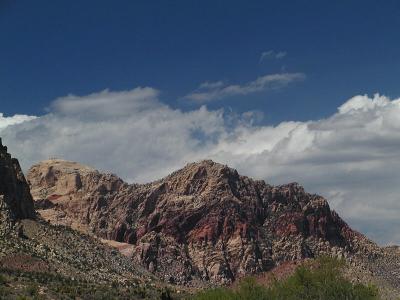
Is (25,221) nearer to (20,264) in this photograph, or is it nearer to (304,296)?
(20,264)

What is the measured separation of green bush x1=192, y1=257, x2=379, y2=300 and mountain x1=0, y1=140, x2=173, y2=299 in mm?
28455

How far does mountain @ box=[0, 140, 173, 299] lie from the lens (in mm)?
138250

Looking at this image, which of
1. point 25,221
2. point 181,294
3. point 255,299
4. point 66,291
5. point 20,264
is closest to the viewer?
point 255,299

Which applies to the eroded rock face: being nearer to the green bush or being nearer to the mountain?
the mountain

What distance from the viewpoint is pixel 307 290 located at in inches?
5069

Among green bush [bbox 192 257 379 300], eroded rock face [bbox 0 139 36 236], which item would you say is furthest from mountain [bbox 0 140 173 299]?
green bush [bbox 192 257 379 300]

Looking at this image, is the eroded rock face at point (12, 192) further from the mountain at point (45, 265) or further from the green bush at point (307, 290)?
the green bush at point (307, 290)

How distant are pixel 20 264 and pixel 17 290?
25.2 m

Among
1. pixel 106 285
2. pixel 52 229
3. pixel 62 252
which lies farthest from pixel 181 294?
pixel 52 229

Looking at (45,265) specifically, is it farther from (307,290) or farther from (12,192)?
(307,290)

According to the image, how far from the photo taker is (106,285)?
159375 mm

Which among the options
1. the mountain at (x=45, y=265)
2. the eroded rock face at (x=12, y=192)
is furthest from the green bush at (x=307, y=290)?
the eroded rock face at (x=12, y=192)

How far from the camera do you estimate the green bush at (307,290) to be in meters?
125

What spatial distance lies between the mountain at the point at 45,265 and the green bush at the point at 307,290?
28455 millimetres
